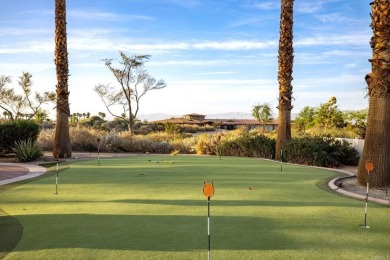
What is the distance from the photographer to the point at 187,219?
6727 mm

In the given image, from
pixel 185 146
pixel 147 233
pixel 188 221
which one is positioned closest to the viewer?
pixel 147 233

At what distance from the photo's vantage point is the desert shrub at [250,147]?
20812mm

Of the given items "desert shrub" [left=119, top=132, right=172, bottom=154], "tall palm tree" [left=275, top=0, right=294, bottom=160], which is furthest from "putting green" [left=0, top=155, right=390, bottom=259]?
"desert shrub" [left=119, top=132, right=172, bottom=154]

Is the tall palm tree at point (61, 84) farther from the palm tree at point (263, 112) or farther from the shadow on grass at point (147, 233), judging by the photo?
the palm tree at point (263, 112)

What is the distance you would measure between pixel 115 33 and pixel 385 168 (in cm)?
1663

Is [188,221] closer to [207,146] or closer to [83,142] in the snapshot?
[207,146]

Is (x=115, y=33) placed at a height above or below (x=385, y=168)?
above

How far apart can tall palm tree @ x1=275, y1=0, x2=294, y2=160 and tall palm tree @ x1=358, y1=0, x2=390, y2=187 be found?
7.96 m

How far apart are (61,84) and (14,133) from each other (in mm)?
3427

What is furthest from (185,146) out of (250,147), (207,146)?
(250,147)

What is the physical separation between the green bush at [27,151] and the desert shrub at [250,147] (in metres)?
9.67

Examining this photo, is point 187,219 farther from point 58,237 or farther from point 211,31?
point 211,31

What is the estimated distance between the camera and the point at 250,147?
70.4 feet

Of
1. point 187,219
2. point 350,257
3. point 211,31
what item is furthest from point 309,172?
point 211,31
